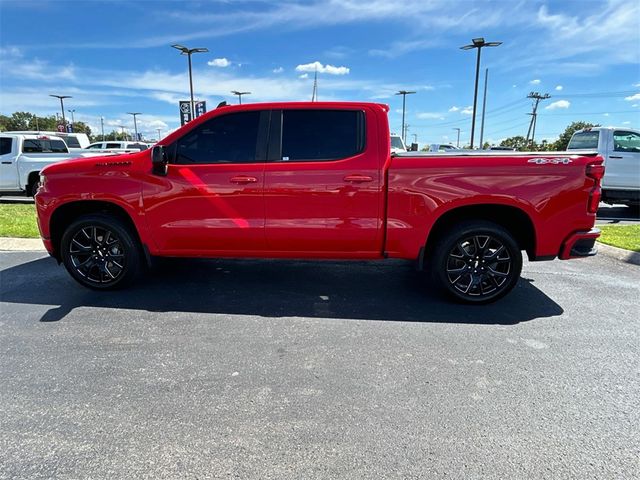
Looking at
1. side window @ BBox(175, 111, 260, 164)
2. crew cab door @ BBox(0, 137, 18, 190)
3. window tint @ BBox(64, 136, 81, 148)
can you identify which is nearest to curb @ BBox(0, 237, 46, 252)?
side window @ BBox(175, 111, 260, 164)

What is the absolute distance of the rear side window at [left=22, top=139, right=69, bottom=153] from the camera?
468 inches

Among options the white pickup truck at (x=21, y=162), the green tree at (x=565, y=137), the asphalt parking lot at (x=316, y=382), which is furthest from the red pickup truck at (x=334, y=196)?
the green tree at (x=565, y=137)

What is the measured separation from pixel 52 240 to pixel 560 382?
511 centimetres

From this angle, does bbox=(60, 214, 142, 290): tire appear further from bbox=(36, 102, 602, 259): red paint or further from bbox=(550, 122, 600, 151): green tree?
bbox=(550, 122, 600, 151): green tree

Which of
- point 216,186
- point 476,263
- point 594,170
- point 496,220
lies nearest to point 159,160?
point 216,186

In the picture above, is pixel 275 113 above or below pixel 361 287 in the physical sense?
above

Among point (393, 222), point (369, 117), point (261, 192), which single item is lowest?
point (393, 222)

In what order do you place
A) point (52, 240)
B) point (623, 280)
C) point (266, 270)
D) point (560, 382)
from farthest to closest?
point (266, 270), point (623, 280), point (52, 240), point (560, 382)

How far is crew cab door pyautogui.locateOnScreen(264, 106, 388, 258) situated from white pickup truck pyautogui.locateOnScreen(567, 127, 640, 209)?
8.40 metres

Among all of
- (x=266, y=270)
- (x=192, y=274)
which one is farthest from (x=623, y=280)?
(x=192, y=274)

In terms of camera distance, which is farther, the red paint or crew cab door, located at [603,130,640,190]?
crew cab door, located at [603,130,640,190]

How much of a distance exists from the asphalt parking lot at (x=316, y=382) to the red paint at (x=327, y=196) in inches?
25.1

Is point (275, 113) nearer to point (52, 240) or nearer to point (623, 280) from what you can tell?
point (52, 240)

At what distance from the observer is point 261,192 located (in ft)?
13.6
